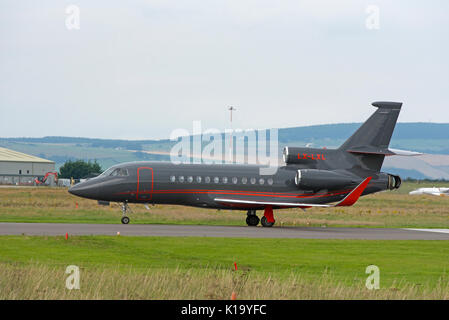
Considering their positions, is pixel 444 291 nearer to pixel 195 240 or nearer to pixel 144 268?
pixel 144 268

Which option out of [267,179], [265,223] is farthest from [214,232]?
[267,179]

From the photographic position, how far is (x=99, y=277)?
20.4 m

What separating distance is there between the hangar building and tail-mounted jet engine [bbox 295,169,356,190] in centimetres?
14466

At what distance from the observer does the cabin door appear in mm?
44562

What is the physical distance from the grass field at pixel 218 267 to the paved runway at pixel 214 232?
263 centimetres

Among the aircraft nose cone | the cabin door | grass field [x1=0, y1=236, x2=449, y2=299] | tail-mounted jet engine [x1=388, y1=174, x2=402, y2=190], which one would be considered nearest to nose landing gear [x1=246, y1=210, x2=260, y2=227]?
the cabin door

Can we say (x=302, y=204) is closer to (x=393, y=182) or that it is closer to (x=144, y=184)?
(x=393, y=182)

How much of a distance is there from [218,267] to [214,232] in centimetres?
1374

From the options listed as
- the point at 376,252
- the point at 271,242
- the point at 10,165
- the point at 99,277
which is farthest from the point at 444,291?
the point at 10,165

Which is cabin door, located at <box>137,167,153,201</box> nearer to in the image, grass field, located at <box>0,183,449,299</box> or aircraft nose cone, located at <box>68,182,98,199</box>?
aircraft nose cone, located at <box>68,182,98,199</box>

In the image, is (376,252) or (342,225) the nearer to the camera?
(376,252)

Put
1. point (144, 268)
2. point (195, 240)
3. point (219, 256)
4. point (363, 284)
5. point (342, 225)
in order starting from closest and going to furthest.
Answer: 1. point (363, 284)
2. point (144, 268)
3. point (219, 256)
4. point (195, 240)
5. point (342, 225)

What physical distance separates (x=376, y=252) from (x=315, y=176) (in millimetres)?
14213

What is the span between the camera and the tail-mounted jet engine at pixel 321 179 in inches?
1772
